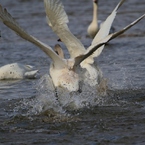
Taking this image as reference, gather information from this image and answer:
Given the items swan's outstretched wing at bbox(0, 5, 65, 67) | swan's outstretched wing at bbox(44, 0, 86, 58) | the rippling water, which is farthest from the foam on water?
swan's outstretched wing at bbox(44, 0, 86, 58)

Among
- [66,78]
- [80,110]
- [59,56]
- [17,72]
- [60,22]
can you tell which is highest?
[60,22]

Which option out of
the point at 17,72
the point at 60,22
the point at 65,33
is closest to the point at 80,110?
the point at 65,33

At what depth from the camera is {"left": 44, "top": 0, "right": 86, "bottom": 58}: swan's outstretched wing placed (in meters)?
9.51

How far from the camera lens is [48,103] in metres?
9.58

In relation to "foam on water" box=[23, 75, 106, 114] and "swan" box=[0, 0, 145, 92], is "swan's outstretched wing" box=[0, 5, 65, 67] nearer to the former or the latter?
"swan" box=[0, 0, 145, 92]

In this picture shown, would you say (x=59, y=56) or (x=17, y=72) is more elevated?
(x=59, y=56)

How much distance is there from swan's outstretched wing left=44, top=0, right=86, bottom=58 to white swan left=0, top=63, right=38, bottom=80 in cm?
224

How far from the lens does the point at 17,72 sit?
39.9 ft

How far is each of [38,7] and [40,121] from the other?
1602 cm

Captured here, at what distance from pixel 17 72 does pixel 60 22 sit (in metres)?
2.69

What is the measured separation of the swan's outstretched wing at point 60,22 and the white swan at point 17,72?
2238 millimetres

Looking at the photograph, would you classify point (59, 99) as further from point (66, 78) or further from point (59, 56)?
point (59, 56)

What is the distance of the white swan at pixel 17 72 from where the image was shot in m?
12.1

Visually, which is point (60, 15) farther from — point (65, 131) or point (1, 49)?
point (1, 49)
